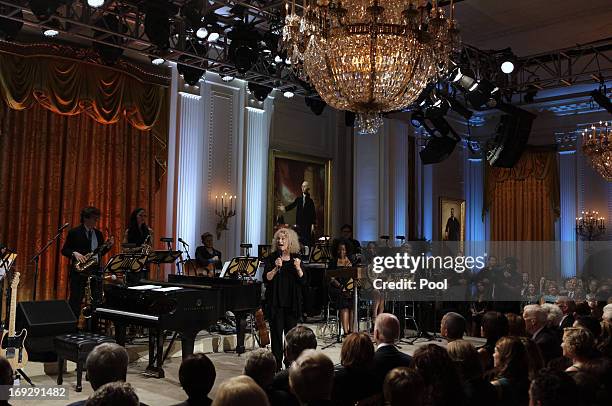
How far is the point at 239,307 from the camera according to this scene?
707 cm

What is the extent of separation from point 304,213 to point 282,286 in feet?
23.4

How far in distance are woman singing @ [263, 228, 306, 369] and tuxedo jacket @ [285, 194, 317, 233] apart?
22.3ft

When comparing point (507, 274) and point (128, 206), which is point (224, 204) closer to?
point (128, 206)

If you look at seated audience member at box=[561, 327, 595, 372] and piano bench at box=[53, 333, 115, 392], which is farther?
piano bench at box=[53, 333, 115, 392]

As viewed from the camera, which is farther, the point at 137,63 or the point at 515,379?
the point at 137,63

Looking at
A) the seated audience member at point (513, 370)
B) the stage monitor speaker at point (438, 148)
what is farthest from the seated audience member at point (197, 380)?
the stage monitor speaker at point (438, 148)

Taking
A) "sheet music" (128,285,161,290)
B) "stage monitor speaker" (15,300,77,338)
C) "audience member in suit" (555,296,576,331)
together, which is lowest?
"stage monitor speaker" (15,300,77,338)

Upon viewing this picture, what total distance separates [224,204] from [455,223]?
724cm

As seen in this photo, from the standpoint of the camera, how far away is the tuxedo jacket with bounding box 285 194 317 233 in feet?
42.9

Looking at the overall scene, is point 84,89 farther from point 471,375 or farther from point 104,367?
point 471,375

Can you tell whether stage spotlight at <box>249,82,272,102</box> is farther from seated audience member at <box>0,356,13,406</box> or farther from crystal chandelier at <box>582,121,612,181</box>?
seated audience member at <box>0,356,13,406</box>

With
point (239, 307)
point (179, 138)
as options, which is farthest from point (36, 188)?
point (239, 307)

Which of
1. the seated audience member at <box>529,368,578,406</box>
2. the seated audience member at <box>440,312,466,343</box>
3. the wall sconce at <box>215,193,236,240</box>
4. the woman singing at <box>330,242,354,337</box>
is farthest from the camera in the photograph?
the wall sconce at <box>215,193,236,240</box>

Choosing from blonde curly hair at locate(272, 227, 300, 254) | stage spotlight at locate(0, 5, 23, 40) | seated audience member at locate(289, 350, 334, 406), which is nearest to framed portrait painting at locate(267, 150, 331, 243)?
stage spotlight at locate(0, 5, 23, 40)
